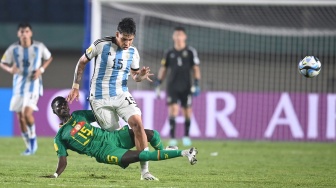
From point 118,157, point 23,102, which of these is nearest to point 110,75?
point 118,157

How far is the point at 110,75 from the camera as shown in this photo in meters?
11.0

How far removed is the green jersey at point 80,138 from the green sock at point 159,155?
50 cm

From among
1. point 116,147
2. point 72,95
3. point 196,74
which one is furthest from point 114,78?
point 196,74

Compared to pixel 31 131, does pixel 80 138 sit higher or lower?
lower

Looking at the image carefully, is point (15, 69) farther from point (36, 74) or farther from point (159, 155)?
point (159, 155)

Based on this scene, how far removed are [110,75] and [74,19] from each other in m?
17.2

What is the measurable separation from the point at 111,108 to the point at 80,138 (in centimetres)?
78

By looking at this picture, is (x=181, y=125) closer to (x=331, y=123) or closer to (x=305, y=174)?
(x=331, y=123)

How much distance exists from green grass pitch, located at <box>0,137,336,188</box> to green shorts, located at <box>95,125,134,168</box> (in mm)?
249

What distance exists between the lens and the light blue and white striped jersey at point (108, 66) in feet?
35.8

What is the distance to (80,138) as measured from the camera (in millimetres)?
10375

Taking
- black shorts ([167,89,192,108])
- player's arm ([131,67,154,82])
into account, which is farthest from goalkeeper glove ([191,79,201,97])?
player's arm ([131,67,154,82])

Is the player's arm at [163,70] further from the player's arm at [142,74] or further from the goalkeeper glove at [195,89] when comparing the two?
the player's arm at [142,74]

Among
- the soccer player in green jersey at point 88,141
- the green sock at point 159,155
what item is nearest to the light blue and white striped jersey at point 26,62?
the soccer player in green jersey at point 88,141
